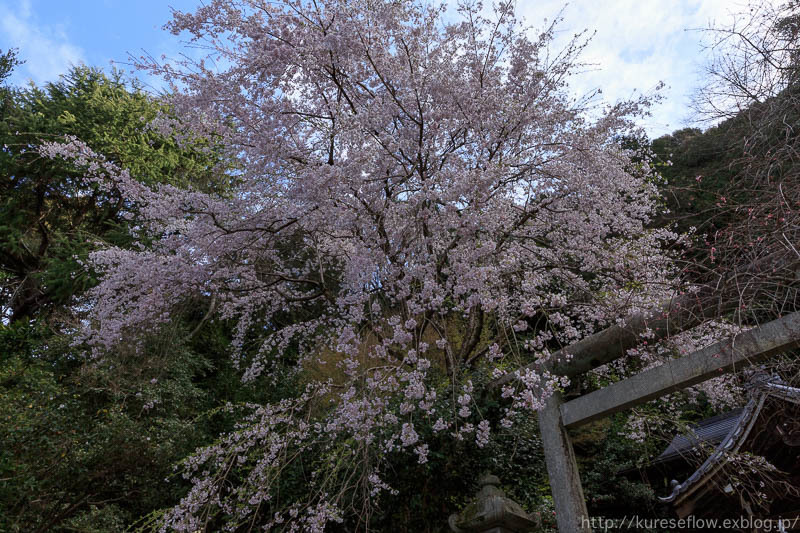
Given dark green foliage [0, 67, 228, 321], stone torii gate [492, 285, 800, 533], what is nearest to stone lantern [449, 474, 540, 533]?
stone torii gate [492, 285, 800, 533]

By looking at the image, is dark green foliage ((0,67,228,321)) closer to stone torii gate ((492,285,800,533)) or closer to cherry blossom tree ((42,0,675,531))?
cherry blossom tree ((42,0,675,531))

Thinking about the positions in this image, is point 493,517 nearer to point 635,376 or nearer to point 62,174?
point 635,376

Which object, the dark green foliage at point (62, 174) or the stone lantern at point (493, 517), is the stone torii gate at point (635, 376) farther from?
the dark green foliage at point (62, 174)

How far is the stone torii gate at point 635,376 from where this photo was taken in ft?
10.2

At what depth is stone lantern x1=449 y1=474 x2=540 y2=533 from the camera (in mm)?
3797

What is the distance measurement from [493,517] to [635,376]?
148 cm

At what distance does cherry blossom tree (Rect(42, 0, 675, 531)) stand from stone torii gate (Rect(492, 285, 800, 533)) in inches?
16.3

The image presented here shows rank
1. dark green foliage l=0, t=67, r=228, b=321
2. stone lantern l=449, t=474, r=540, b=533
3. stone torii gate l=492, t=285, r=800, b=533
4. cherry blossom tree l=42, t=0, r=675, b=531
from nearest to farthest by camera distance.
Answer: stone torii gate l=492, t=285, r=800, b=533, stone lantern l=449, t=474, r=540, b=533, cherry blossom tree l=42, t=0, r=675, b=531, dark green foliage l=0, t=67, r=228, b=321

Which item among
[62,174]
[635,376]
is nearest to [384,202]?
[635,376]

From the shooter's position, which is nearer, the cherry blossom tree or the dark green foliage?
the cherry blossom tree

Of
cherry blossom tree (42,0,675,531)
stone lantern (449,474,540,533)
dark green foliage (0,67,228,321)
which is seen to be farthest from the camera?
dark green foliage (0,67,228,321)

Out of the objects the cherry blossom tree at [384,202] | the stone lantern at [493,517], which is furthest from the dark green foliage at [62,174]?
the stone lantern at [493,517]

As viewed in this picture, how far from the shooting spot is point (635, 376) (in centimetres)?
356

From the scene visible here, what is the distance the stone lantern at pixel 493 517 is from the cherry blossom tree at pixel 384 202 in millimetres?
Answer: 481
